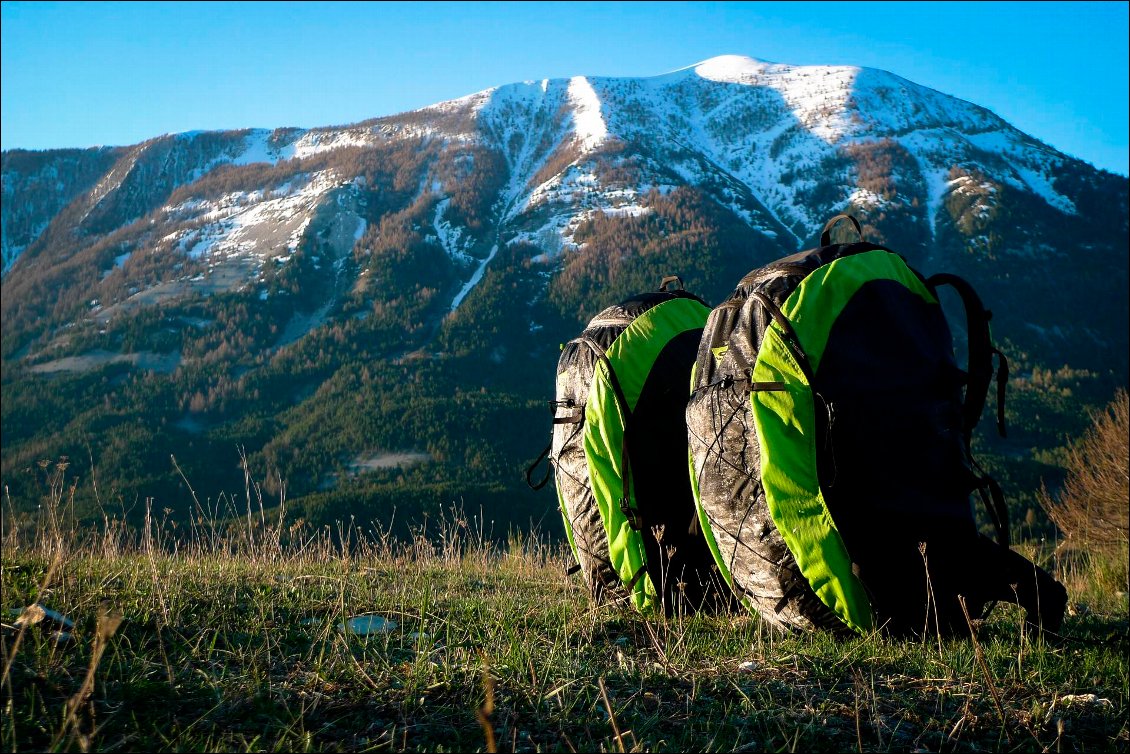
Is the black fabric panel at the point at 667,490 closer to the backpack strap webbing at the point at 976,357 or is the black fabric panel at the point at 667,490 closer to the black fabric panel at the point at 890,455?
the black fabric panel at the point at 890,455

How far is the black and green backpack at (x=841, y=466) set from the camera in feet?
10.9

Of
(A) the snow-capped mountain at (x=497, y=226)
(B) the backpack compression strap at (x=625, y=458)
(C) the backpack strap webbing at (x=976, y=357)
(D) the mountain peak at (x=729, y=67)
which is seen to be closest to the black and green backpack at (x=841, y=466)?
(C) the backpack strap webbing at (x=976, y=357)

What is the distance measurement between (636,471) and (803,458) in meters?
1.08

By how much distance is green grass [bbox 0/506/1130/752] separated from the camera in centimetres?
220

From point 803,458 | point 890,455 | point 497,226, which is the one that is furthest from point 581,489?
point 497,226

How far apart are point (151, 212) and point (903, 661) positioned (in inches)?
5680

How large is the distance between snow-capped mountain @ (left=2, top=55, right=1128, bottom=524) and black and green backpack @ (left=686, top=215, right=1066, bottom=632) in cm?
7425

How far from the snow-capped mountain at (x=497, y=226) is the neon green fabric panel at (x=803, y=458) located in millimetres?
74441

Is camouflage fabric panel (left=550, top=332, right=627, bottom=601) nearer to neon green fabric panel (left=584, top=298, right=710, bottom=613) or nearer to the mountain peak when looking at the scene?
neon green fabric panel (left=584, top=298, right=710, bottom=613)

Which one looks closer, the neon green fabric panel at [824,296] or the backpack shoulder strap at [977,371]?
the neon green fabric panel at [824,296]

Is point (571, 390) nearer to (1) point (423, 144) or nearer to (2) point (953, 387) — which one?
(2) point (953, 387)

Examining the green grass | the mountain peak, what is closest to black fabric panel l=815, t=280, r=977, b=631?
the green grass

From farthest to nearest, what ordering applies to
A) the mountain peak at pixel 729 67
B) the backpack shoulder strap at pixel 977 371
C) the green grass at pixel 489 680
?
the mountain peak at pixel 729 67, the backpack shoulder strap at pixel 977 371, the green grass at pixel 489 680

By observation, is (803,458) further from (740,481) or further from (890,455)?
(890,455)
